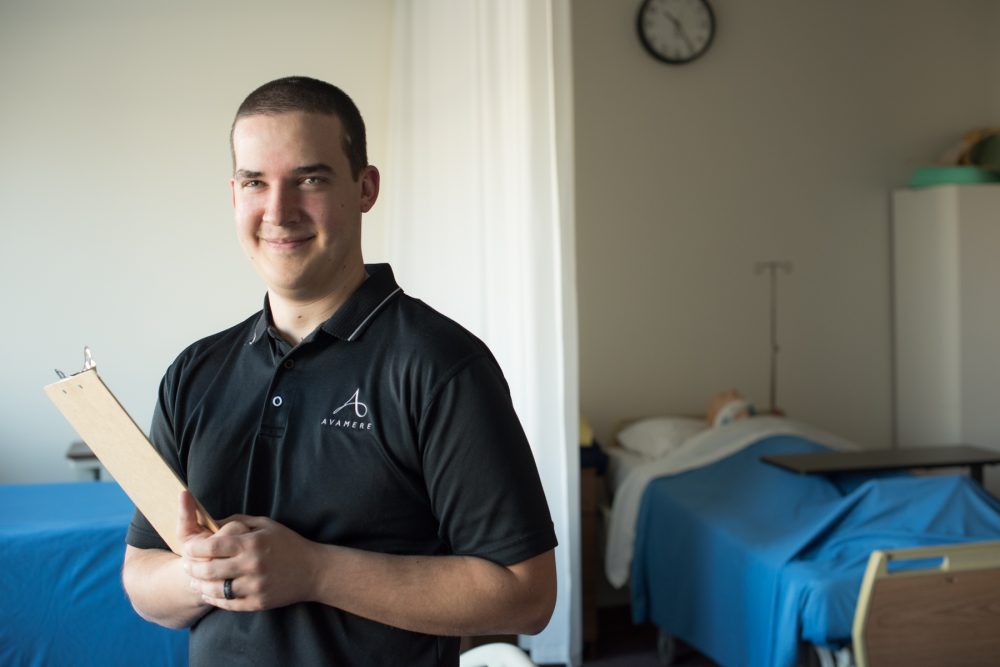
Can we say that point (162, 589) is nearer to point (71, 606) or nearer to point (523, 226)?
point (71, 606)

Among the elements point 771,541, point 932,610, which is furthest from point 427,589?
point 771,541

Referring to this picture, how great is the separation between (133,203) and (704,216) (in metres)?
2.43

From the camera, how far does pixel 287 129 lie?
1.06 m

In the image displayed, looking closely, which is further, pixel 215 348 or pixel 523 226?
pixel 523 226

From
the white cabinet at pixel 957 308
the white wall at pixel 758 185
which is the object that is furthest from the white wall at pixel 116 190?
the white cabinet at pixel 957 308

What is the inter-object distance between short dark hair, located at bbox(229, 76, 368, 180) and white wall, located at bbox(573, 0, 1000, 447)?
3.30 meters

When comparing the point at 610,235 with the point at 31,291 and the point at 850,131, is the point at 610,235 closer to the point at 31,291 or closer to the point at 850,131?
the point at 850,131

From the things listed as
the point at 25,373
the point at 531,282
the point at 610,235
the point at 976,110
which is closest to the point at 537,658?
the point at 531,282

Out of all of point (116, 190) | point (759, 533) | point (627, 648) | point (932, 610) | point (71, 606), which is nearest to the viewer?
point (932, 610)

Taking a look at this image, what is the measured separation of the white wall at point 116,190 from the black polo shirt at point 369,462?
3.05 meters

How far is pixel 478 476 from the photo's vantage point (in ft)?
3.27

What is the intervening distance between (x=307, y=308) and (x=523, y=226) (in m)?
1.94

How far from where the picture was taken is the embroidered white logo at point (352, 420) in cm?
103

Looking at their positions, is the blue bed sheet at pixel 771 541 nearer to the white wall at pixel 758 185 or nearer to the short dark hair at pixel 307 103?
the white wall at pixel 758 185
